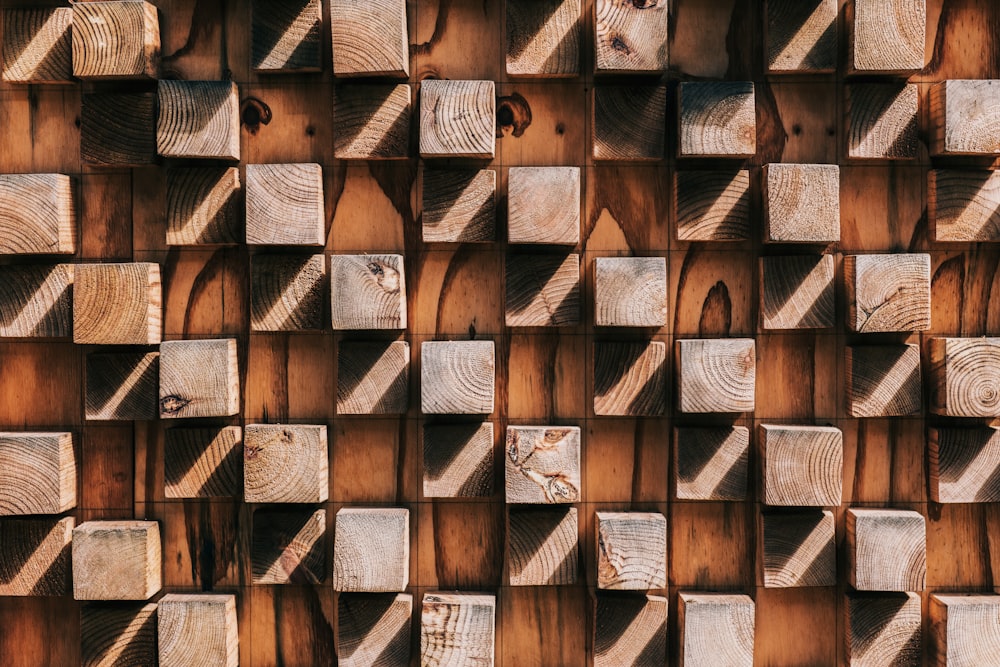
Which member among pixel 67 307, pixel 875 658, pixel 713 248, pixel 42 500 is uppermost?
pixel 713 248

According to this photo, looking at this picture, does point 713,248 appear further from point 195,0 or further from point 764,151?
point 195,0

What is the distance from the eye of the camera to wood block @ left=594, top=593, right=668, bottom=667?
1.08 meters

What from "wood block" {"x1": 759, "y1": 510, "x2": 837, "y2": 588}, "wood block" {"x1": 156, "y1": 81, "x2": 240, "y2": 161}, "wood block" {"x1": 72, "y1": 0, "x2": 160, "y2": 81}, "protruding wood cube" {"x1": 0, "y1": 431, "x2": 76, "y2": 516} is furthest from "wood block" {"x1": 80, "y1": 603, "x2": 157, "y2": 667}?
"wood block" {"x1": 759, "y1": 510, "x2": 837, "y2": 588}

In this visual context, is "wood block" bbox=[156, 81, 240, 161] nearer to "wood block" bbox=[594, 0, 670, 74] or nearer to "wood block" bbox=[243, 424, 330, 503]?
"wood block" bbox=[243, 424, 330, 503]

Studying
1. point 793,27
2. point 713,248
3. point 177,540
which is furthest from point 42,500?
point 793,27

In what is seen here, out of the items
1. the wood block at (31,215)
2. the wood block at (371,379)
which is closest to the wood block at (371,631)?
the wood block at (371,379)

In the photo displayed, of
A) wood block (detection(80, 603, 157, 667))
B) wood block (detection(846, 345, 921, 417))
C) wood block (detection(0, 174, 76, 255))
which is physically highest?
wood block (detection(0, 174, 76, 255))

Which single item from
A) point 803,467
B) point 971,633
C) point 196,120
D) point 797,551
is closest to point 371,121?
point 196,120

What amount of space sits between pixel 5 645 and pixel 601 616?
110 cm

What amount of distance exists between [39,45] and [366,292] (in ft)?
2.50

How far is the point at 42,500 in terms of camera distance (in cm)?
108

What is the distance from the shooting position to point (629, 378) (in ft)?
3.56

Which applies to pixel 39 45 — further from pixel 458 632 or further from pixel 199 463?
pixel 458 632

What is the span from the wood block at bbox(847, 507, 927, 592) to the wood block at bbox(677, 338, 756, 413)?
12.4 inches
